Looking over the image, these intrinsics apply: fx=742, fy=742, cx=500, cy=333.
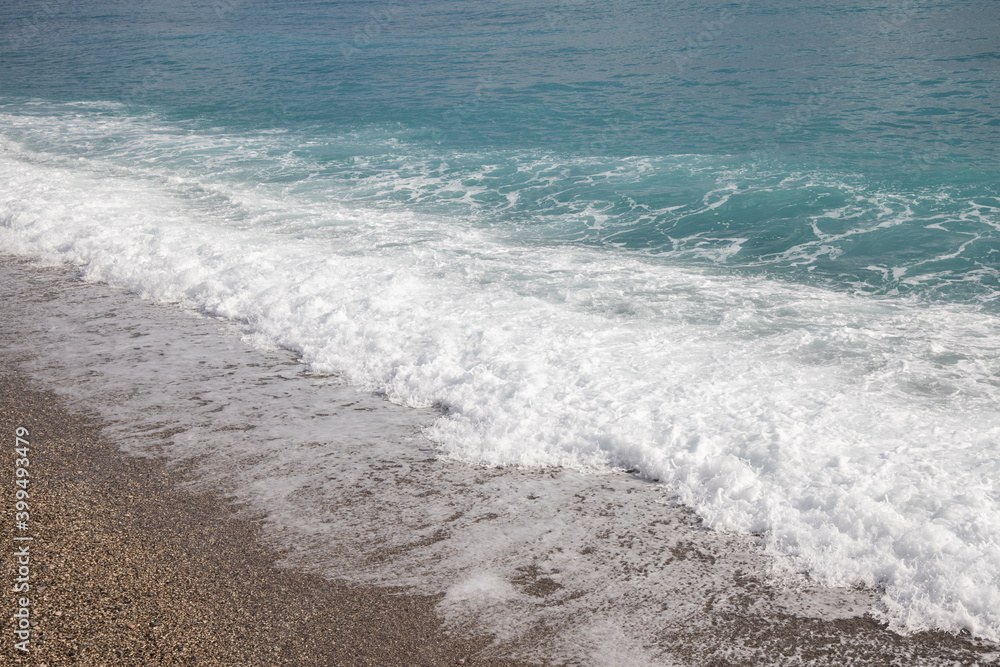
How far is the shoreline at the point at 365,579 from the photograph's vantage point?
14.4 ft

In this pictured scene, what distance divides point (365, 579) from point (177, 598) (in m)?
1.18

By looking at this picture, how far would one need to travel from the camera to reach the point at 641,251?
12695 millimetres

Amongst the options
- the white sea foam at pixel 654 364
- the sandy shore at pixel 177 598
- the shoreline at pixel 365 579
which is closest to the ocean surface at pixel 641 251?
the white sea foam at pixel 654 364

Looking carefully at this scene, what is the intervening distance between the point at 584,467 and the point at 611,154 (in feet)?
47.9

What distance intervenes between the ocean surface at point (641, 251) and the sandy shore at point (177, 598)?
200 centimetres

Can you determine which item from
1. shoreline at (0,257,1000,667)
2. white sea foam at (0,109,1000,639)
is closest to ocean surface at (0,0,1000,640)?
white sea foam at (0,109,1000,639)

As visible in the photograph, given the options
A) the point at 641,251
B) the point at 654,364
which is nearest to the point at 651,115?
the point at 641,251

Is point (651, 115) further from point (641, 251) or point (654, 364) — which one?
point (654, 364)

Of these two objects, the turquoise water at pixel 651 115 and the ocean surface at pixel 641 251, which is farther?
the turquoise water at pixel 651 115

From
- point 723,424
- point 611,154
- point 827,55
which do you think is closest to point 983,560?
point 723,424

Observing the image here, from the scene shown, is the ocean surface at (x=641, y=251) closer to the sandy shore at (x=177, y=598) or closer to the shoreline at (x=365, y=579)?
the shoreline at (x=365, y=579)

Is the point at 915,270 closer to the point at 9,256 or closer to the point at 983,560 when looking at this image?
the point at 983,560

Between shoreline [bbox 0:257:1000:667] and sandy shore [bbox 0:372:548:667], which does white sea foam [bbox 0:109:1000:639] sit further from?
sandy shore [bbox 0:372:548:667]

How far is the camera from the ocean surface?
602cm
